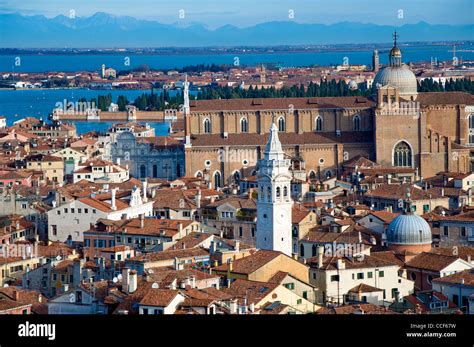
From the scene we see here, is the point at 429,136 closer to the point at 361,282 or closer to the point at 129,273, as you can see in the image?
the point at 361,282

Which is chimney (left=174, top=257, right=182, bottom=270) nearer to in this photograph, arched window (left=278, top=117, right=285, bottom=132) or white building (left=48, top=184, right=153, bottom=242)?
white building (left=48, top=184, right=153, bottom=242)

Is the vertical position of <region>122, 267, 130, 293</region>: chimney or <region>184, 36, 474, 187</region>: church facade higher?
<region>122, 267, 130, 293</region>: chimney

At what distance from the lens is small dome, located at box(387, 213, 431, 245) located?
48.4 feet

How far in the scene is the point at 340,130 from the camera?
3023 centimetres

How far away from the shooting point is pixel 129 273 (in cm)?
1073

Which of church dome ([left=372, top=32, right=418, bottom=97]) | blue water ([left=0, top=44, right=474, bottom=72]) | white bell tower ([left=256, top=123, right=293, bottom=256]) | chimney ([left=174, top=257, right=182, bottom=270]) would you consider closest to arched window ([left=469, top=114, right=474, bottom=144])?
church dome ([left=372, top=32, right=418, bottom=97])

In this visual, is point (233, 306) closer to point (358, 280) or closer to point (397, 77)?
point (358, 280)

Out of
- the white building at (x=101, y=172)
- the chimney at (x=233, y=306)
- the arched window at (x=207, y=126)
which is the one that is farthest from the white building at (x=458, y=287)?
the arched window at (x=207, y=126)

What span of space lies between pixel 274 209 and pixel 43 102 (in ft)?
218

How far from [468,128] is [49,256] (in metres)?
16.9

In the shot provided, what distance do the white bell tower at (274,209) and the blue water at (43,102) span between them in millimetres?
35104

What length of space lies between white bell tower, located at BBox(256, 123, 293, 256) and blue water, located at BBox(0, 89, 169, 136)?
35104 mm
